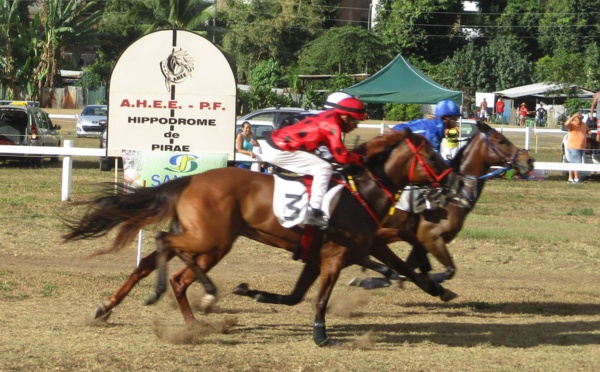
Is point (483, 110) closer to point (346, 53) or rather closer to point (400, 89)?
point (346, 53)

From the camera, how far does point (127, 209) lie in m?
8.55

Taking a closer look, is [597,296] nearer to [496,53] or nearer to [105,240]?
[105,240]

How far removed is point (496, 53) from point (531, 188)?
41489mm

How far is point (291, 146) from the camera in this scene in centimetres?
847

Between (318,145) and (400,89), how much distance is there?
761 inches

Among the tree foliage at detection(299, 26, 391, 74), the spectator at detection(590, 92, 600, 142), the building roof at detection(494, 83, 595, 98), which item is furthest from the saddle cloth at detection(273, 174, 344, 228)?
the tree foliage at detection(299, 26, 391, 74)

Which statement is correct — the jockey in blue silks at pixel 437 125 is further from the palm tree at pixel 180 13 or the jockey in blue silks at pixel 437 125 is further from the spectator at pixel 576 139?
the palm tree at pixel 180 13

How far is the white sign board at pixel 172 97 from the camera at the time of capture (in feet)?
38.2

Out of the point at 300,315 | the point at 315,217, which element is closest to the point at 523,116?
the point at 300,315

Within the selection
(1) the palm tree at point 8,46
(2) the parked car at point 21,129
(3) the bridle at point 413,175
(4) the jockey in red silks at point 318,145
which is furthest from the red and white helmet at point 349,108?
(1) the palm tree at point 8,46

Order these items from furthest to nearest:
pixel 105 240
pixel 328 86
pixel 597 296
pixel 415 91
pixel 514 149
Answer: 1. pixel 328 86
2. pixel 415 91
3. pixel 105 240
4. pixel 597 296
5. pixel 514 149

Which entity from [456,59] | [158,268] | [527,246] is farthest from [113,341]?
[456,59]

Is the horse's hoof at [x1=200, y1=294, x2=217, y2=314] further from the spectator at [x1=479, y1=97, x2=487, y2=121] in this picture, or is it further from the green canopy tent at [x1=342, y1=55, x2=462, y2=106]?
the spectator at [x1=479, y1=97, x2=487, y2=121]

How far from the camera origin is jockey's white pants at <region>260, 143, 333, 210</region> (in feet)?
27.2
